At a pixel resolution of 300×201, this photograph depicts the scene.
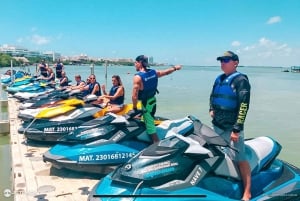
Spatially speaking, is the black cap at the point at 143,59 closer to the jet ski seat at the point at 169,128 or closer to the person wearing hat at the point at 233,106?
the jet ski seat at the point at 169,128

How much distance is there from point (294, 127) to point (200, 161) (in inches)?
448

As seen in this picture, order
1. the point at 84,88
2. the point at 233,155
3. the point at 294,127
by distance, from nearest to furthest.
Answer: the point at 233,155
the point at 84,88
the point at 294,127

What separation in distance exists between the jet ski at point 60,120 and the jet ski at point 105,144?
148cm

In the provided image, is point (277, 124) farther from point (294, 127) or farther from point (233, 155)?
point (233, 155)

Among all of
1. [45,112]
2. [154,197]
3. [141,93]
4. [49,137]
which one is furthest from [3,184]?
[154,197]

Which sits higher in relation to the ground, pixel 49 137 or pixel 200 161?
pixel 200 161

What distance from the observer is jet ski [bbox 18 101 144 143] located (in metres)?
6.61

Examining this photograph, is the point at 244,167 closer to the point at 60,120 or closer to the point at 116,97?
the point at 116,97

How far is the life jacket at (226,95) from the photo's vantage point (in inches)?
137

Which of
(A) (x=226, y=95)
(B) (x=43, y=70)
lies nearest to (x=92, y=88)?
(A) (x=226, y=95)

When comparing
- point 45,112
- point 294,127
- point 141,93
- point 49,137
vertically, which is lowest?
point 294,127

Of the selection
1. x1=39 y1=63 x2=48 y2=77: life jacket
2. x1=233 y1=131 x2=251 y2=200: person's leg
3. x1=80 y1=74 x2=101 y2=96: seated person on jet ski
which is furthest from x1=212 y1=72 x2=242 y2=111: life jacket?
x1=39 y1=63 x2=48 y2=77: life jacket

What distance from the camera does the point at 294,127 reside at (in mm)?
13281

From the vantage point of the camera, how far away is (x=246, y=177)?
11.1ft
